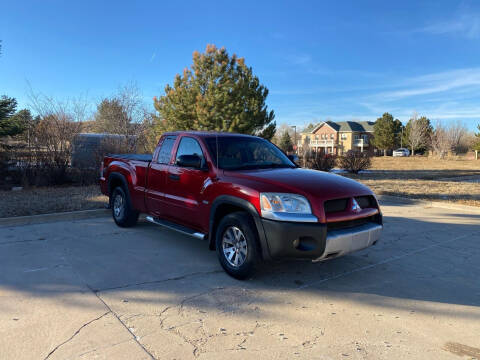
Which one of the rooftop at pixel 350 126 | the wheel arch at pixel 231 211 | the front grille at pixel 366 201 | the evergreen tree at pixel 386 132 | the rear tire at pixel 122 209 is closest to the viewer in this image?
the wheel arch at pixel 231 211

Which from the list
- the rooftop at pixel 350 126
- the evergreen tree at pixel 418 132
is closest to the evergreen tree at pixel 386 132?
the evergreen tree at pixel 418 132

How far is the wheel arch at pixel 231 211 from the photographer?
3.88 meters

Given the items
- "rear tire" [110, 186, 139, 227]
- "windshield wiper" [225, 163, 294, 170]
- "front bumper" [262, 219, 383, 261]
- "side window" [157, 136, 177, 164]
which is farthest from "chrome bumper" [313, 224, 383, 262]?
"rear tire" [110, 186, 139, 227]

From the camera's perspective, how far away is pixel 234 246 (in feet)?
14.2

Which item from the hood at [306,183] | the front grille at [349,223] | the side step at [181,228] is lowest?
the side step at [181,228]

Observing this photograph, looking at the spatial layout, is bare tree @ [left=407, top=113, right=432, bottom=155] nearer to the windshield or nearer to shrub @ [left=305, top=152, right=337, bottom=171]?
shrub @ [left=305, top=152, right=337, bottom=171]

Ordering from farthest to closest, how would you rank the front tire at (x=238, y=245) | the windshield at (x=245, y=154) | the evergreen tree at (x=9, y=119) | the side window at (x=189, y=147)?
the evergreen tree at (x=9, y=119), the side window at (x=189, y=147), the windshield at (x=245, y=154), the front tire at (x=238, y=245)

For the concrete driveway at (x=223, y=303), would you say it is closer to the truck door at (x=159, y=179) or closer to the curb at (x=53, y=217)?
the truck door at (x=159, y=179)

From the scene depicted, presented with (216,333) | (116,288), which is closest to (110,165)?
(116,288)

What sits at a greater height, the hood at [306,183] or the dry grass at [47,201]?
the hood at [306,183]

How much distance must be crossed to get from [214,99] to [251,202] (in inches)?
671

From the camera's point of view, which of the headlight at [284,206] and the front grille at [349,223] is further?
the front grille at [349,223]

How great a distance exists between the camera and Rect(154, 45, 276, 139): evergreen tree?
20.3 m

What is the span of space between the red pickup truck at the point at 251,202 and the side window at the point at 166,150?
0.04 ft
